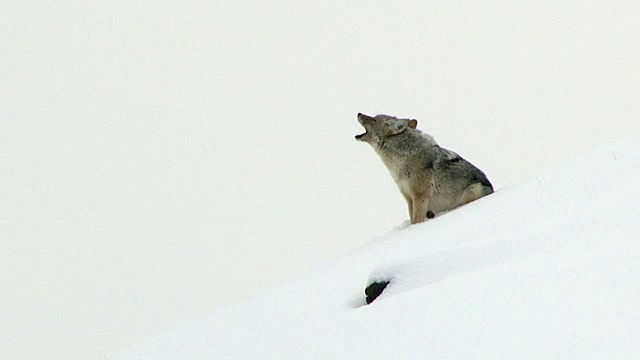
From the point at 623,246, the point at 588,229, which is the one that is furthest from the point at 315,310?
the point at 623,246

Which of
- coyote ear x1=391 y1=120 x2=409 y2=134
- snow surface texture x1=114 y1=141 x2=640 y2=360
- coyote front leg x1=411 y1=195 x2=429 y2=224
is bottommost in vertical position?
snow surface texture x1=114 y1=141 x2=640 y2=360

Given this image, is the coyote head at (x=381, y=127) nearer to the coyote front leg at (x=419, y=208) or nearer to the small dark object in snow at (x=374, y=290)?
the coyote front leg at (x=419, y=208)

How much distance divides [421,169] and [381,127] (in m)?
0.70

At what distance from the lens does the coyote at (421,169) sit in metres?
9.52

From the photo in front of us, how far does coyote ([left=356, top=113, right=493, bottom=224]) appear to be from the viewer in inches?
375

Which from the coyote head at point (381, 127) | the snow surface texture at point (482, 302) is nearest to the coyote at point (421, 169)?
the coyote head at point (381, 127)

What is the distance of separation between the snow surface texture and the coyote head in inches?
135

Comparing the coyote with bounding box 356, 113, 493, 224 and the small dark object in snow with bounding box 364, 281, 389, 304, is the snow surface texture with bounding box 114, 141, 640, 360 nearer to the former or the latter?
the small dark object in snow with bounding box 364, 281, 389, 304

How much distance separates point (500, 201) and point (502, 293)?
3.98 meters

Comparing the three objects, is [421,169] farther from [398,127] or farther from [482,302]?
[482,302]

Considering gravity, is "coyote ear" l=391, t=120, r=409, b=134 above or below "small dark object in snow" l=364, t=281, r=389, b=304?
above

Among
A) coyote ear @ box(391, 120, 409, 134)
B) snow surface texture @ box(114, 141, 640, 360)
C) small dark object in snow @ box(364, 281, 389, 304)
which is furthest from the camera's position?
A: coyote ear @ box(391, 120, 409, 134)

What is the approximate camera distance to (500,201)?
7832 millimetres

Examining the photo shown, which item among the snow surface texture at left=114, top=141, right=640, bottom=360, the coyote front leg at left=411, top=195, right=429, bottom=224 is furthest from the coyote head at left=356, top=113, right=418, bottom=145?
the snow surface texture at left=114, top=141, right=640, bottom=360
